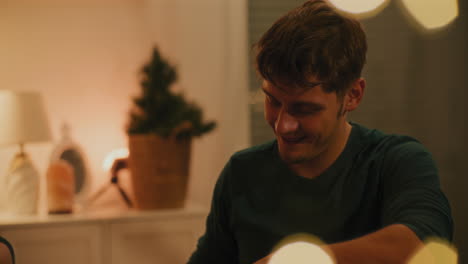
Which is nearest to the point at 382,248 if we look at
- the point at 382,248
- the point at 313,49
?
the point at 382,248

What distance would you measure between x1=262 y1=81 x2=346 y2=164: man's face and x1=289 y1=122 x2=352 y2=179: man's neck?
0.21ft

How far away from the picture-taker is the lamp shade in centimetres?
205

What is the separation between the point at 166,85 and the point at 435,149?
1.35m

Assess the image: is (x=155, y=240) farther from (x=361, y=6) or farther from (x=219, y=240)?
(x=361, y=6)

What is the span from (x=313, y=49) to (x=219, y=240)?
1.48 ft

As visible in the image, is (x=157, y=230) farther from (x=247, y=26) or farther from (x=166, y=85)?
(x=247, y=26)

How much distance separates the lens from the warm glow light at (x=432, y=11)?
248 cm

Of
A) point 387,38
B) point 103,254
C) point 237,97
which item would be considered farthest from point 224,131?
point 387,38

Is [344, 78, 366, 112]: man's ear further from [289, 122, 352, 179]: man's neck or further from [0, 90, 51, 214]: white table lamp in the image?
[0, 90, 51, 214]: white table lamp

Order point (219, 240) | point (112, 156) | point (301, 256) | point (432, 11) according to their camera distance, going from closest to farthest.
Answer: point (301, 256)
point (219, 240)
point (112, 156)
point (432, 11)

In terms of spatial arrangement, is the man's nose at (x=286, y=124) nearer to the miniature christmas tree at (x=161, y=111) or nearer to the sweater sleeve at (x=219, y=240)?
the sweater sleeve at (x=219, y=240)

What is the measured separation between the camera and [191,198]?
2.46 m

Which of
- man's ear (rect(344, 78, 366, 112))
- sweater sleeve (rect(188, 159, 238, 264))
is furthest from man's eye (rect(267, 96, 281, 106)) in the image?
sweater sleeve (rect(188, 159, 238, 264))

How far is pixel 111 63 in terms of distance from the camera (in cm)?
246
